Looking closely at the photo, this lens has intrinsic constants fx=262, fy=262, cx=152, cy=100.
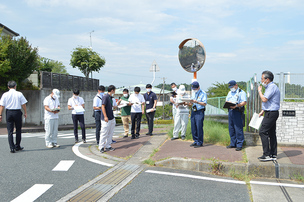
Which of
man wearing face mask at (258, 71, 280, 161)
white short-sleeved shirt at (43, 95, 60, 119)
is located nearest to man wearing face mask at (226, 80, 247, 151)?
man wearing face mask at (258, 71, 280, 161)

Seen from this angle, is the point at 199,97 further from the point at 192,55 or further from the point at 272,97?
the point at 272,97

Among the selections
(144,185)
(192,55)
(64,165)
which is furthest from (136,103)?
(144,185)

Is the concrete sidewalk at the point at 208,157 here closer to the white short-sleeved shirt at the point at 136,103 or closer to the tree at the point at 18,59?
the white short-sleeved shirt at the point at 136,103

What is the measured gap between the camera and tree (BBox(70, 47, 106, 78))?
141 feet

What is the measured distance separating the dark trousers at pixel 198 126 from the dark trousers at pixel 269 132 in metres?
1.85

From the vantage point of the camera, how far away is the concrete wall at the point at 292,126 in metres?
6.98

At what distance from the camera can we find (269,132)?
552 centimetres

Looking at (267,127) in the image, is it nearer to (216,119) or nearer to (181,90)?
(181,90)

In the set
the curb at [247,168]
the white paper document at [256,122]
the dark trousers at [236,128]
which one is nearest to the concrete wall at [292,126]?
the dark trousers at [236,128]

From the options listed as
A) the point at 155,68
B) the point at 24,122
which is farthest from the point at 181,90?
the point at 24,122

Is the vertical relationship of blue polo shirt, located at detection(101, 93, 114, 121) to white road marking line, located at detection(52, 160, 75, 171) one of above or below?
above

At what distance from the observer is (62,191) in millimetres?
4223

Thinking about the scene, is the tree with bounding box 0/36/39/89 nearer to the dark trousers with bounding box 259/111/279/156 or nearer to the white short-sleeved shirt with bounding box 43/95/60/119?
the white short-sleeved shirt with bounding box 43/95/60/119

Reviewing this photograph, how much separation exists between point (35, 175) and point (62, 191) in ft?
3.89
